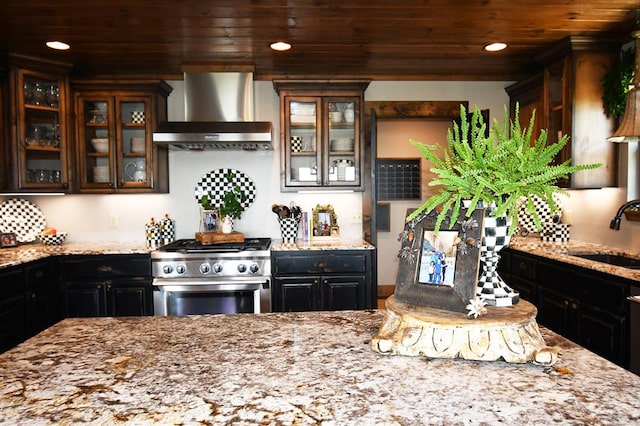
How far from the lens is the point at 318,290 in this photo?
3656mm

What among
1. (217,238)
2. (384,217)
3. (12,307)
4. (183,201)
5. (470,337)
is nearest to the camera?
(470,337)

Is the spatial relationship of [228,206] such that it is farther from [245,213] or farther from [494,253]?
[494,253]

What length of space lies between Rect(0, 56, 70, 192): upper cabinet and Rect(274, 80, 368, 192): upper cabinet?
5.79 feet

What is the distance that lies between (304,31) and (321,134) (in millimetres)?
1047

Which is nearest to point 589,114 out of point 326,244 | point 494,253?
point 326,244

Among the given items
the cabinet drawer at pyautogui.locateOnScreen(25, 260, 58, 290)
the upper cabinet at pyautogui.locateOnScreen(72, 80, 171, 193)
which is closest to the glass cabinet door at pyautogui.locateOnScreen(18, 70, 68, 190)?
the upper cabinet at pyautogui.locateOnScreen(72, 80, 171, 193)

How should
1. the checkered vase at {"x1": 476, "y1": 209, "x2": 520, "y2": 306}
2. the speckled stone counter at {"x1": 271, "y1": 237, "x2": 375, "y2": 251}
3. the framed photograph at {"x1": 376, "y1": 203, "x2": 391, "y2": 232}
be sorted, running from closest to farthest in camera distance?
1. the checkered vase at {"x1": 476, "y1": 209, "x2": 520, "y2": 306}
2. the speckled stone counter at {"x1": 271, "y1": 237, "x2": 375, "y2": 251}
3. the framed photograph at {"x1": 376, "y1": 203, "x2": 391, "y2": 232}

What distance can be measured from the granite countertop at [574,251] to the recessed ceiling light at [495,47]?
1.51m

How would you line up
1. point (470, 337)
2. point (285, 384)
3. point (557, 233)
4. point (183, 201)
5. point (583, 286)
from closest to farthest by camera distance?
1. point (285, 384)
2. point (470, 337)
3. point (583, 286)
4. point (557, 233)
5. point (183, 201)

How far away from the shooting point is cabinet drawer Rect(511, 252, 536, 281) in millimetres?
3342

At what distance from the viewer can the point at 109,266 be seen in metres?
3.57

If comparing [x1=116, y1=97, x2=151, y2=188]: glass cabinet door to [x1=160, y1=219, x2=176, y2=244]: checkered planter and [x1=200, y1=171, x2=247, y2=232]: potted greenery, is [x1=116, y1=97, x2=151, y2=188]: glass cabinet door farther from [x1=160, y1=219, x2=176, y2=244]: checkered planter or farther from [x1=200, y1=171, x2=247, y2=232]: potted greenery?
[x1=200, y1=171, x2=247, y2=232]: potted greenery

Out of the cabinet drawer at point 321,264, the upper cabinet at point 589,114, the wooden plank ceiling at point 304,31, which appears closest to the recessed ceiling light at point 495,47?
the wooden plank ceiling at point 304,31

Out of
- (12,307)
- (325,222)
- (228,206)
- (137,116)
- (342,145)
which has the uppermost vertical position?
(137,116)
